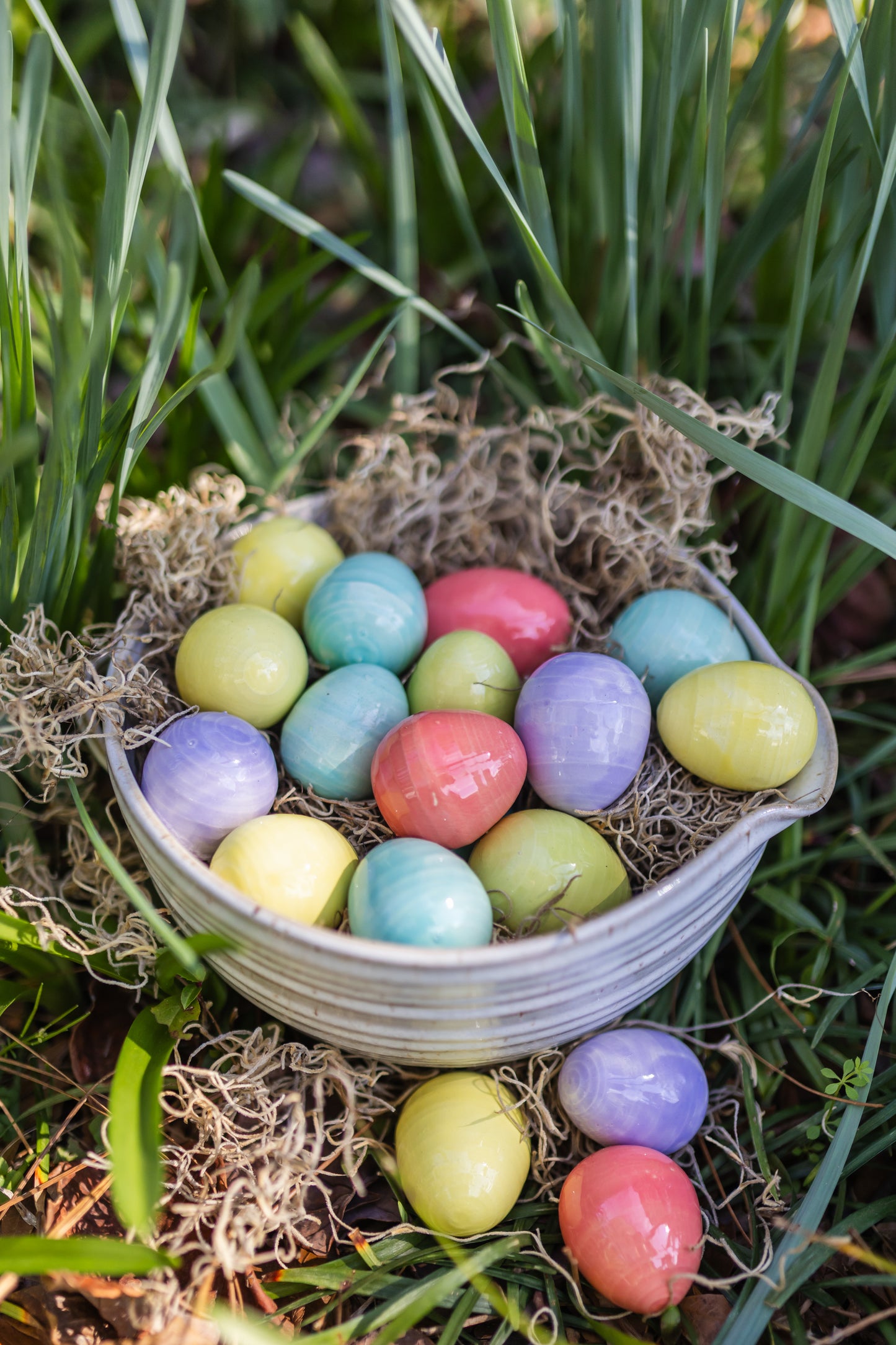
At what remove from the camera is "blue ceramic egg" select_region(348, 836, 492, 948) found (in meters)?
0.65

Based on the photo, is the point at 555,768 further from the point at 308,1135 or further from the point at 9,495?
the point at 9,495

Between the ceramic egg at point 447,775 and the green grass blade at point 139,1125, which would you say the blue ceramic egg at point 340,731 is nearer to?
the ceramic egg at point 447,775

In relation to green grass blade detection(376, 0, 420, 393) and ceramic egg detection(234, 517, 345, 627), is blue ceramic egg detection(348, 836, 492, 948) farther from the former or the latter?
green grass blade detection(376, 0, 420, 393)

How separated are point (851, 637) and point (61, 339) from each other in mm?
975

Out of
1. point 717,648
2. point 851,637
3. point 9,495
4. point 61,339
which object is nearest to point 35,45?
point 61,339

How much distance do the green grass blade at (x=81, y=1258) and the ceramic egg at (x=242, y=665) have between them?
0.41 m

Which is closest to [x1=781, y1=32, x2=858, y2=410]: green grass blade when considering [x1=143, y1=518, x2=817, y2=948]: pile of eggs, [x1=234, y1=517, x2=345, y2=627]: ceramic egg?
[x1=143, y1=518, x2=817, y2=948]: pile of eggs

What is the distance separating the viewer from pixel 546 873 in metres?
0.73

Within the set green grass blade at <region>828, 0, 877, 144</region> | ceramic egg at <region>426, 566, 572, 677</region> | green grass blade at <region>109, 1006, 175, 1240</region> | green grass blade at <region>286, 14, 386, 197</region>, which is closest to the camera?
green grass blade at <region>109, 1006, 175, 1240</region>

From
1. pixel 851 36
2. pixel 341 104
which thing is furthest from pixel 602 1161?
pixel 341 104

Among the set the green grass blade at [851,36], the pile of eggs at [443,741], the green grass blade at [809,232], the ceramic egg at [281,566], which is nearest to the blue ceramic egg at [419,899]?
the pile of eggs at [443,741]

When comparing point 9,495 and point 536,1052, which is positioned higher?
point 9,495

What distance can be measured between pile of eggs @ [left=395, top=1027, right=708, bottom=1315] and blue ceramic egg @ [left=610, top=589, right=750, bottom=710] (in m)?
0.32

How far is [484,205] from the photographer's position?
1.29m
